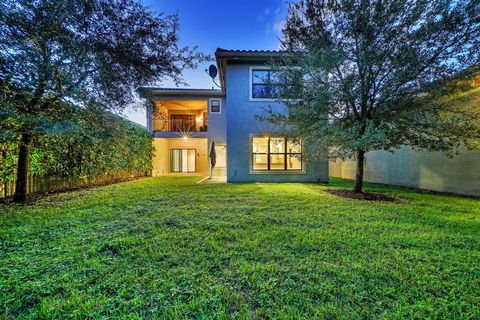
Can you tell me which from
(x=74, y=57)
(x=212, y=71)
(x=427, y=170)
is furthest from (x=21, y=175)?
(x=427, y=170)

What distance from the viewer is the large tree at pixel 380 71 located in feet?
18.5

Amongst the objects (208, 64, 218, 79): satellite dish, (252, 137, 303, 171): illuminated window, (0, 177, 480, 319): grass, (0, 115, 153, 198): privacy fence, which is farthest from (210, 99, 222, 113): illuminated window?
(0, 177, 480, 319): grass

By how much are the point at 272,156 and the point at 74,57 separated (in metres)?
8.28

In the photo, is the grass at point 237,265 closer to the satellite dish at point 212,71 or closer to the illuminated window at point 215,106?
the satellite dish at point 212,71

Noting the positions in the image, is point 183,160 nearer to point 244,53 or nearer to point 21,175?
point 244,53

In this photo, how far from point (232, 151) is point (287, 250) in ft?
24.9

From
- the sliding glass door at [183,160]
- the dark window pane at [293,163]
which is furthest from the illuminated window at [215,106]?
the dark window pane at [293,163]

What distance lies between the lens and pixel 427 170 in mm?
9031

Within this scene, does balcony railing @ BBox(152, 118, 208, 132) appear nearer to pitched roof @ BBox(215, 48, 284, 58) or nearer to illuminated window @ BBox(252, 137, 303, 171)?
illuminated window @ BBox(252, 137, 303, 171)

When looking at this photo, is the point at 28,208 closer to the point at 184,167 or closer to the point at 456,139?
the point at 456,139

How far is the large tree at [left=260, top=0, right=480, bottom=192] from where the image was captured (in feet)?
18.5

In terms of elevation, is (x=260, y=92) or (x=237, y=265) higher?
(x=260, y=92)

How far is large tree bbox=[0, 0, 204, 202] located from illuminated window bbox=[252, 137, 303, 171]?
5.22 meters

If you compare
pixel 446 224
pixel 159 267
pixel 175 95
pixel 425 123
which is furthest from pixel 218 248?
pixel 175 95
